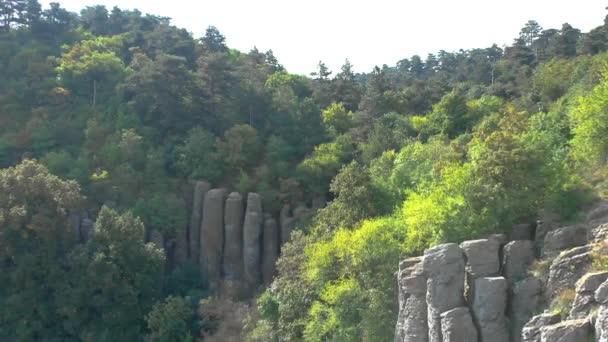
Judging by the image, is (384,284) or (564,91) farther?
(564,91)

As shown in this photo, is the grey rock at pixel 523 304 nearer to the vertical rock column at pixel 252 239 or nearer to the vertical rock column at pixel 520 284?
the vertical rock column at pixel 520 284

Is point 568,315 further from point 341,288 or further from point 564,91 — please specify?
point 564,91

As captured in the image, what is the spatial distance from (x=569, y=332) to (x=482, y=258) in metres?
4.83

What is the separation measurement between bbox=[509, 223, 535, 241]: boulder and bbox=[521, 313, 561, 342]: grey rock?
5.31m

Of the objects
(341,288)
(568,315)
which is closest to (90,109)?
(341,288)

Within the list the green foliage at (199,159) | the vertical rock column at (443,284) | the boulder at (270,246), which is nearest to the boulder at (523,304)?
the vertical rock column at (443,284)

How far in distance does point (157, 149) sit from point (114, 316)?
1282 centimetres

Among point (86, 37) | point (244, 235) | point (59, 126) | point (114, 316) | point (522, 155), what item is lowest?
point (114, 316)

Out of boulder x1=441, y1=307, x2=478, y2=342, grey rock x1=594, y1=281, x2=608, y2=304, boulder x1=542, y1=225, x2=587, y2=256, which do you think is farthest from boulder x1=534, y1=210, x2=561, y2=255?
grey rock x1=594, y1=281, x2=608, y2=304

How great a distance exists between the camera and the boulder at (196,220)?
39438 mm

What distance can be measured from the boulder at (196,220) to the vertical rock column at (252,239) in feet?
9.78

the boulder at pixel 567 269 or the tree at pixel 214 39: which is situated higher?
the tree at pixel 214 39

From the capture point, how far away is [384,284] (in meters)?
24.6

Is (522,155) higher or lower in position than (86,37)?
lower
